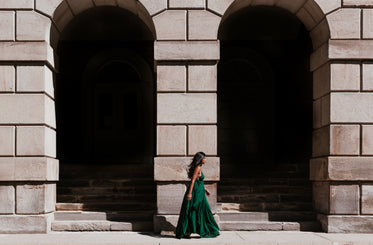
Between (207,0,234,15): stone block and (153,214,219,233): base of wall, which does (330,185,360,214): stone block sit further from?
(207,0,234,15): stone block

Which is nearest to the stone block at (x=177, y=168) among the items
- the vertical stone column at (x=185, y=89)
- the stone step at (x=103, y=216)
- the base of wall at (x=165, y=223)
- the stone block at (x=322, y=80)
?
the vertical stone column at (x=185, y=89)

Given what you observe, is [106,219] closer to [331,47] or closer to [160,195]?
[160,195]

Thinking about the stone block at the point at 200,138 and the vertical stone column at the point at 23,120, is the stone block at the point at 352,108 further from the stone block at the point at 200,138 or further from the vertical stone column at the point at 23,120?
the vertical stone column at the point at 23,120

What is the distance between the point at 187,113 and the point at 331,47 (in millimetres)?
3495

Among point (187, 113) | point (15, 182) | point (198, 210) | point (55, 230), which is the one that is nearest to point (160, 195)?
point (198, 210)

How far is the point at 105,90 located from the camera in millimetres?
13922

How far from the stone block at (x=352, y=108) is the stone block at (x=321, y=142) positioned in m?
0.39

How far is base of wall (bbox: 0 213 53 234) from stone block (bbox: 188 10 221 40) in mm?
5127

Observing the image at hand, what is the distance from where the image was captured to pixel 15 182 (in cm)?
869

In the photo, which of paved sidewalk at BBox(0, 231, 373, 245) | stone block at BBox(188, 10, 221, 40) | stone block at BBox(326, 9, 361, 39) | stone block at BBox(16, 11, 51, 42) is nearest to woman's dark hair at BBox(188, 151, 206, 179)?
paved sidewalk at BBox(0, 231, 373, 245)

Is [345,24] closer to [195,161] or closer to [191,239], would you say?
[195,161]

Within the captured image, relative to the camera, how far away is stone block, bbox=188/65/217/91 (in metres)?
8.99

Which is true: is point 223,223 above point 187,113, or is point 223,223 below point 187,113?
below

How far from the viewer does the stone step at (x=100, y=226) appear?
354 inches
